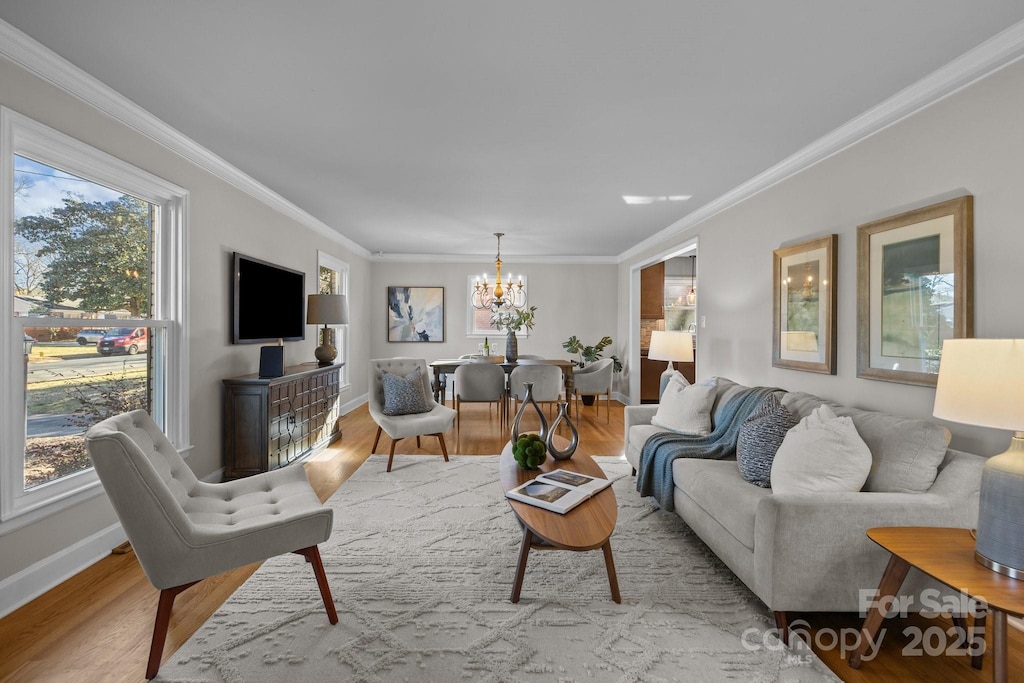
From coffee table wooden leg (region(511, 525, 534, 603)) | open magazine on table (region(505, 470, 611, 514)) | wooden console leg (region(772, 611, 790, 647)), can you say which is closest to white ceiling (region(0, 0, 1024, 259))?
A: open magazine on table (region(505, 470, 611, 514))

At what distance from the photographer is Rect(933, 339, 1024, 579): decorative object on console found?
1.45 metres

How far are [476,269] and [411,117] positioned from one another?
5087 millimetres

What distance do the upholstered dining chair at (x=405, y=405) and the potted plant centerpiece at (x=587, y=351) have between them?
10.6 feet

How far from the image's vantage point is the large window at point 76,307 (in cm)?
213

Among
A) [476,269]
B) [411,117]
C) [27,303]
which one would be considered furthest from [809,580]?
[476,269]

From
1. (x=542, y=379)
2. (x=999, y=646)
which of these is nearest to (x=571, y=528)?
(x=999, y=646)

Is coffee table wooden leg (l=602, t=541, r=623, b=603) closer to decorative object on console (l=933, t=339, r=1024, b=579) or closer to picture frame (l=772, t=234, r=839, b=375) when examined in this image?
decorative object on console (l=933, t=339, r=1024, b=579)

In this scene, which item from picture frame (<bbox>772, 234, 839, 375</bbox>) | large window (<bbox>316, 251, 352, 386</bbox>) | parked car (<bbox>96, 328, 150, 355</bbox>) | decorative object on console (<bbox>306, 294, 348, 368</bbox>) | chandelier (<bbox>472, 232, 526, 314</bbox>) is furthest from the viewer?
chandelier (<bbox>472, 232, 526, 314</bbox>)

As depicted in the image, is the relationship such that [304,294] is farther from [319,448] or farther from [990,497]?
[990,497]

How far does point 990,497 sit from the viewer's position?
1.51 m

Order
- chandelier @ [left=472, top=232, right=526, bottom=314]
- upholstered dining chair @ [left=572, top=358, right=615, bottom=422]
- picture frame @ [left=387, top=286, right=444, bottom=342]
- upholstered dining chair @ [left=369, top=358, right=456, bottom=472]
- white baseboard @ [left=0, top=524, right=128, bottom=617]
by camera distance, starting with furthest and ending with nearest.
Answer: picture frame @ [left=387, top=286, right=444, bottom=342] < chandelier @ [left=472, top=232, right=526, bottom=314] < upholstered dining chair @ [left=572, top=358, right=615, bottom=422] < upholstered dining chair @ [left=369, top=358, right=456, bottom=472] < white baseboard @ [left=0, top=524, right=128, bottom=617]

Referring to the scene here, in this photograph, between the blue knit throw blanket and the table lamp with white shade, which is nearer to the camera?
the blue knit throw blanket

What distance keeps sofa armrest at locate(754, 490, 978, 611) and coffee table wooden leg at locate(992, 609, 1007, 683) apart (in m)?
0.50

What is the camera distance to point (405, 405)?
14.4 feet
